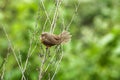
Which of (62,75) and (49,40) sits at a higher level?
(49,40)

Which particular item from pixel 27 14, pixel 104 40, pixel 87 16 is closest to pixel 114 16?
pixel 104 40

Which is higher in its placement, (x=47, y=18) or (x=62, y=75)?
(x=47, y=18)

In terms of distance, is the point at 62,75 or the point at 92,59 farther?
the point at 92,59

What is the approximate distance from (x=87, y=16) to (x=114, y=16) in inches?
142

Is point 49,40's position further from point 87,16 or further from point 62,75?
point 87,16

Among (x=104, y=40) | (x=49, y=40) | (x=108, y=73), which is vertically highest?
(x=49, y=40)

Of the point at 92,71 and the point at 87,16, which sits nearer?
the point at 92,71

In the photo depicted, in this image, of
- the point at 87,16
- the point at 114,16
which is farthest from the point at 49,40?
the point at 87,16

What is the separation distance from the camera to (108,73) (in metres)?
5.90

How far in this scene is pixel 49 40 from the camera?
2625 mm

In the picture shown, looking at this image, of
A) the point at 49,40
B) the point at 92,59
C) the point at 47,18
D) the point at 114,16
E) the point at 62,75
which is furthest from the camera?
the point at 114,16

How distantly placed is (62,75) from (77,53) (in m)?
0.72

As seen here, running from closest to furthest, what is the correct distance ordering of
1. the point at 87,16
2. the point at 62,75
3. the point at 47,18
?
the point at 47,18
the point at 62,75
the point at 87,16

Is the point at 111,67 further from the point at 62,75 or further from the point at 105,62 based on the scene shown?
the point at 62,75
